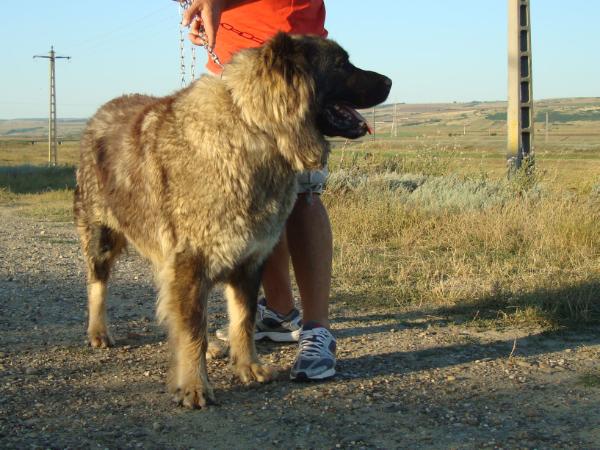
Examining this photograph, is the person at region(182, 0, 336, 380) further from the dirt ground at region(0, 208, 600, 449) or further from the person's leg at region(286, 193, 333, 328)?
the dirt ground at region(0, 208, 600, 449)

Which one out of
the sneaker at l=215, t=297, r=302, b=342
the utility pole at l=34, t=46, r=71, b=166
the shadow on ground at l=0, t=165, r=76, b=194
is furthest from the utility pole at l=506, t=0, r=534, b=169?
the utility pole at l=34, t=46, r=71, b=166

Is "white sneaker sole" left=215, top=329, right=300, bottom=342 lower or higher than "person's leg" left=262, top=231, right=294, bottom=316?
lower

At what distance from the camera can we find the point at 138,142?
411 centimetres

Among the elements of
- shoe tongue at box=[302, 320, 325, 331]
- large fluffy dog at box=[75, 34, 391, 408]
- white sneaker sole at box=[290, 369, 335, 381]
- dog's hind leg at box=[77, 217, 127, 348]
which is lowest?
white sneaker sole at box=[290, 369, 335, 381]

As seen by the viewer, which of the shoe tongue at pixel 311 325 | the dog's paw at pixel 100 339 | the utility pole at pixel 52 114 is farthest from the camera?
the utility pole at pixel 52 114

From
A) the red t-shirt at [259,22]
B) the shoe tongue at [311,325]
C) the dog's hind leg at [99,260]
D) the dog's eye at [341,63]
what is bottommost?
the shoe tongue at [311,325]

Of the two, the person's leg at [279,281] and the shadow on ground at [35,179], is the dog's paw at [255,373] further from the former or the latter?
the shadow on ground at [35,179]

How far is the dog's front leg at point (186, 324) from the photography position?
12.1ft

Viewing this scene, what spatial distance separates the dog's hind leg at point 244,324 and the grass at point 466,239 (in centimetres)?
179

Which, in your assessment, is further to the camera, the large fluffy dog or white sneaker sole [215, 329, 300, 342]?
white sneaker sole [215, 329, 300, 342]

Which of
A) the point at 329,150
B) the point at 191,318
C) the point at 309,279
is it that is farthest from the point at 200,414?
the point at 329,150

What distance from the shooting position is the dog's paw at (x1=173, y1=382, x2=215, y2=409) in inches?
143

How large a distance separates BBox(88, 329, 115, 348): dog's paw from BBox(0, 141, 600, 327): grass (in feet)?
6.53

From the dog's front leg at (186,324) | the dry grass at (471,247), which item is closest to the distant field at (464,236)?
the dry grass at (471,247)
